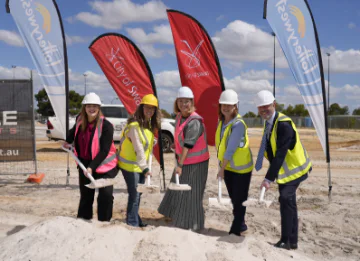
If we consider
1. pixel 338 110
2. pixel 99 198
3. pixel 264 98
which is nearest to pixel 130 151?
pixel 99 198

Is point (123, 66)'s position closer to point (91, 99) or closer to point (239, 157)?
point (91, 99)

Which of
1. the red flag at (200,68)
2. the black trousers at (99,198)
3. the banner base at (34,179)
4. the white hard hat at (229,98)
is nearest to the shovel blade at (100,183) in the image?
the black trousers at (99,198)

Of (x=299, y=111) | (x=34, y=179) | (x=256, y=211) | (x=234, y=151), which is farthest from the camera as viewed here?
(x=299, y=111)

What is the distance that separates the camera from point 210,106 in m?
6.45

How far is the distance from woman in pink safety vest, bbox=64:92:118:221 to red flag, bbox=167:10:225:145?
7.48 feet

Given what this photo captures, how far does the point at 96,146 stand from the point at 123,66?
2.81m

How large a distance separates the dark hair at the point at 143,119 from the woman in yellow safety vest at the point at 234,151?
2.72ft

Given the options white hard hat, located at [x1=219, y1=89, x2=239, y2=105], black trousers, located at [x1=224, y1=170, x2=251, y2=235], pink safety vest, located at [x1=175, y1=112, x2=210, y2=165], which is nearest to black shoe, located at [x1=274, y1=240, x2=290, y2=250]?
black trousers, located at [x1=224, y1=170, x2=251, y2=235]

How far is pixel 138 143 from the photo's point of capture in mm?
4609

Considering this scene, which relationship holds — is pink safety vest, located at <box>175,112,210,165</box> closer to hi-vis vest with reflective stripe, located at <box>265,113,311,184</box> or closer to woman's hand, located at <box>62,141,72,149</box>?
hi-vis vest with reflective stripe, located at <box>265,113,311,184</box>

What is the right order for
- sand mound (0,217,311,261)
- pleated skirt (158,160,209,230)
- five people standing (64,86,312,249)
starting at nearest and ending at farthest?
sand mound (0,217,311,261)
five people standing (64,86,312,249)
pleated skirt (158,160,209,230)

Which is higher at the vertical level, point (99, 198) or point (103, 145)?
point (103, 145)

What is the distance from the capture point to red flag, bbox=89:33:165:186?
A: 6953 millimetres

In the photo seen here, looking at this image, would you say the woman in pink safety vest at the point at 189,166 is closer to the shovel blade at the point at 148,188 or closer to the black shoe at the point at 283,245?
the shovel blade at the point at 148,188
